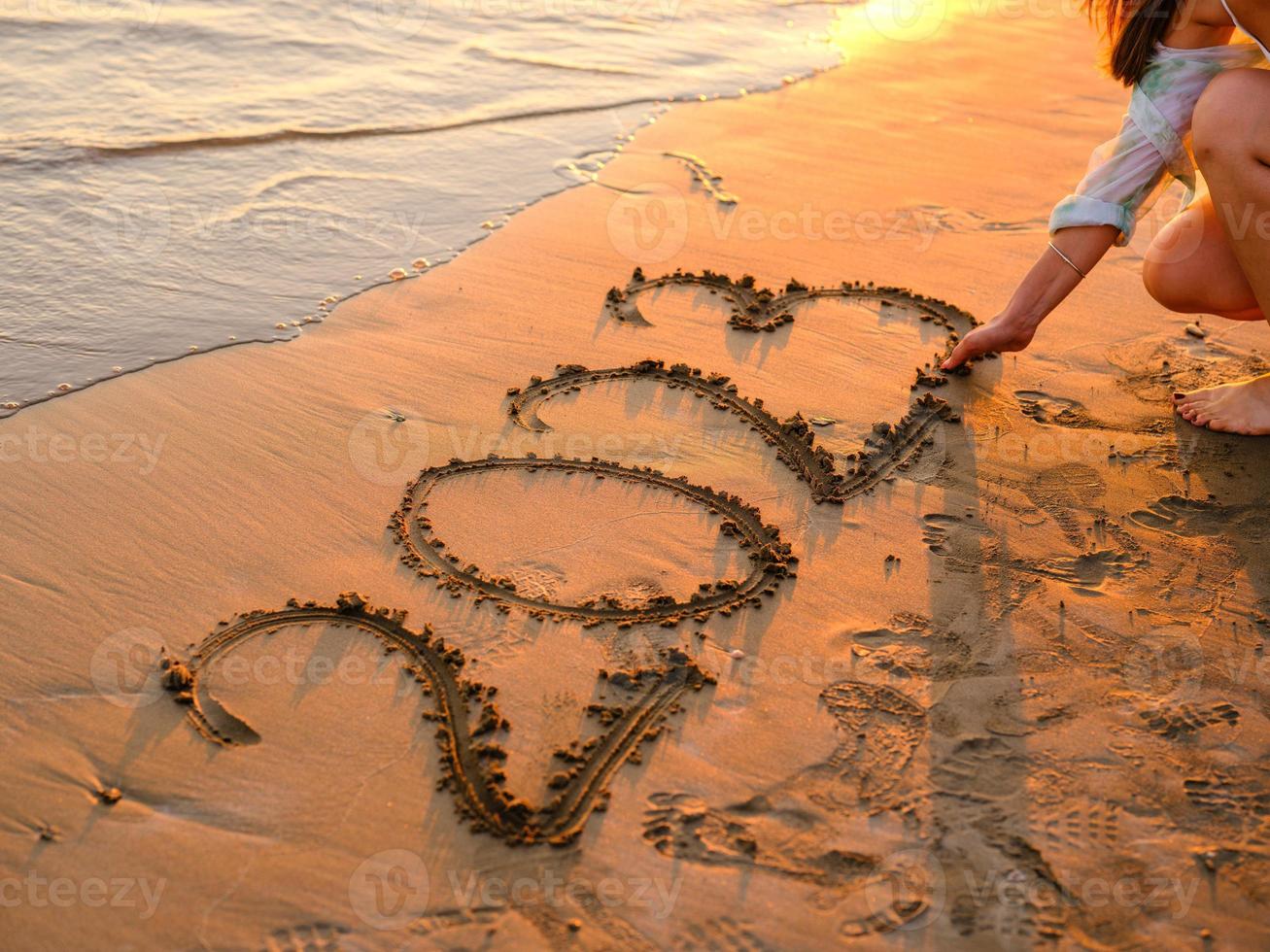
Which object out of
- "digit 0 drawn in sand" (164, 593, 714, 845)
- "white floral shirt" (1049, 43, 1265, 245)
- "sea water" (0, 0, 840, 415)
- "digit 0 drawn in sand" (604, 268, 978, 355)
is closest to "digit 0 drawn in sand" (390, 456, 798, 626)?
"digit 0 drawn in sand" (164, 593, 714, 845)

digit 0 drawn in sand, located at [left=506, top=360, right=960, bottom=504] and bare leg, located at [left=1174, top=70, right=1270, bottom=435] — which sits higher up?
bare leg, located at [left=1174, top=70, right=1270, bottom=435]

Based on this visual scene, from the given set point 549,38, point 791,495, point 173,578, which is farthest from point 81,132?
point 791,495

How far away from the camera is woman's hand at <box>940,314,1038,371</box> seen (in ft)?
11.4

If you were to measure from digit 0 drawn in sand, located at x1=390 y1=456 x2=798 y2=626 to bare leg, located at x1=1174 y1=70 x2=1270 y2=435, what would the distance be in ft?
5.18

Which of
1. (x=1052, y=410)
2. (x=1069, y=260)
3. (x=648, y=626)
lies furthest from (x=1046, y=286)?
(x=648, y=626)

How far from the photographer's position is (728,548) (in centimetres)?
301

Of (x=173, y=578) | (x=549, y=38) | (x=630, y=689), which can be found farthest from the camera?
(x=549, y=38)

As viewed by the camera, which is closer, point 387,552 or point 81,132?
point 387,552

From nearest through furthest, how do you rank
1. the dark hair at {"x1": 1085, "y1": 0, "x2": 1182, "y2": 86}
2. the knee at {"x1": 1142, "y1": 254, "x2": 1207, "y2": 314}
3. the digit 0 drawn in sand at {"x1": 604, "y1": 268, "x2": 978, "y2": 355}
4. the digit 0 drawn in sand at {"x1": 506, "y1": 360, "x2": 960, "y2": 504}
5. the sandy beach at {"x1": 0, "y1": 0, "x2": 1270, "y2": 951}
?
the sandy beach at {"x1": 0, "y1": 0, "x2": 1270, "y2": 951}
the dark hair at {"x1": 1085, "y1": 0, "x2": 1182, "y2": 86}
the digit 0 drawn in sand at {"x1": 506, "y1": 360, "x2": 960, "y2": 504}
the knee at {"x1": 1142, "y1": 254, "x2": 1207, "y2": 314}
the digit 0 drawn in sand at {"x1": 604, "y1": 268, "x2": 978, "y2": 355}

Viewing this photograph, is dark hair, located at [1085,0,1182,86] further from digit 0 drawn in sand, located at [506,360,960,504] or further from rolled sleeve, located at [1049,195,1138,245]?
digit 0 drawn in sand, located at [506,360,960,504]

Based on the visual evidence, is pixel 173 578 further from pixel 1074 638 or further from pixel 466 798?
pixel 1074 638

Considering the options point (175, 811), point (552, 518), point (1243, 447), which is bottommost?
point (175, 811)

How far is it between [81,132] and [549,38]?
3.02 meters

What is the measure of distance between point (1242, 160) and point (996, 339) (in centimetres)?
82
